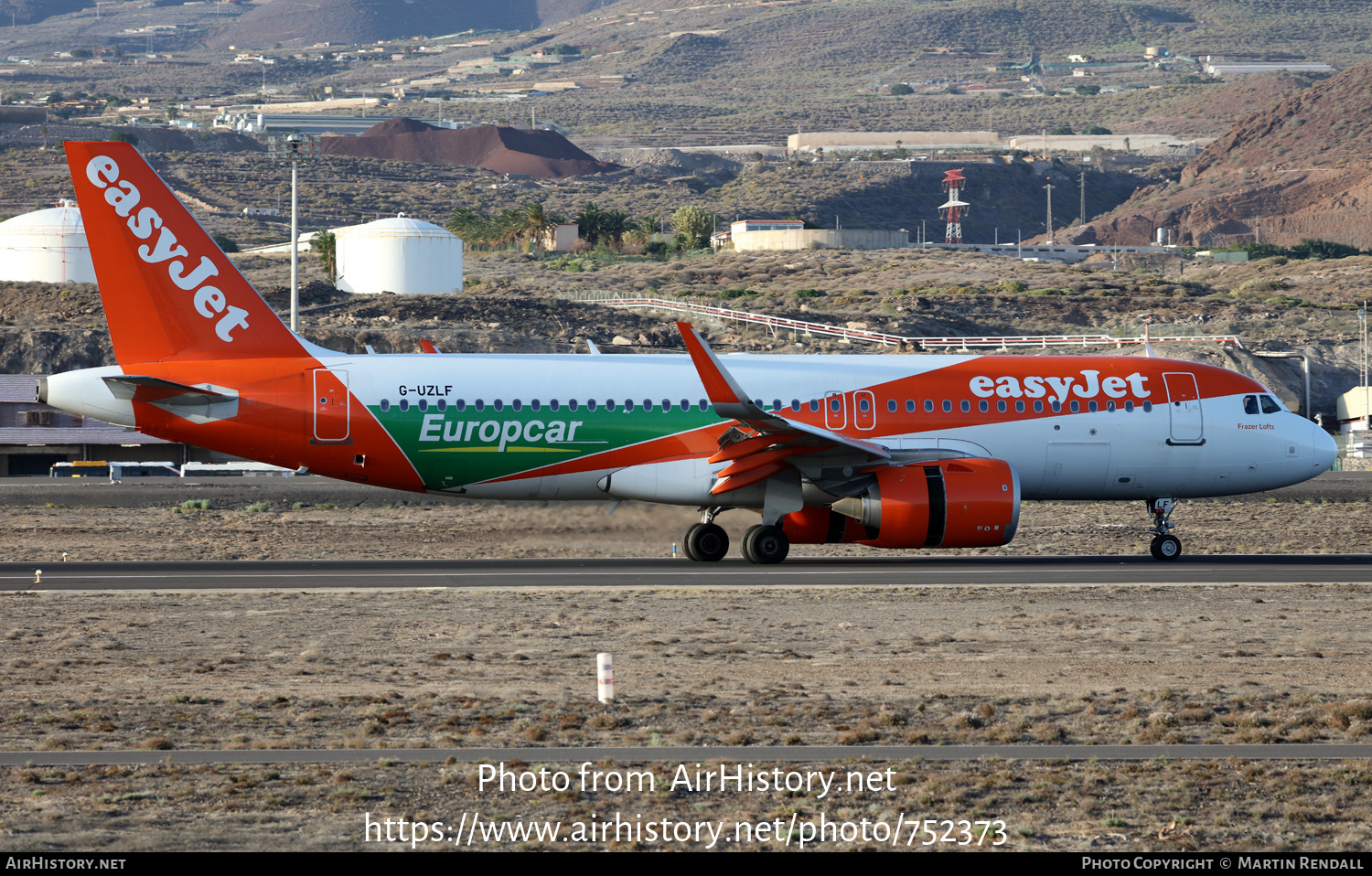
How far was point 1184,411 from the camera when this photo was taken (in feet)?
96.6

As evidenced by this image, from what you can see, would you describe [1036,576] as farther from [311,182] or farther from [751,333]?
[311,182]

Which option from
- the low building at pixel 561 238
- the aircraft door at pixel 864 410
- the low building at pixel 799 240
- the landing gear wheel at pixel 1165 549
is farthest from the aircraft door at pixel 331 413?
the low building at pixel 561 238

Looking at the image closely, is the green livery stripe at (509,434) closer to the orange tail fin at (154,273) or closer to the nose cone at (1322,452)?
the orange tail fin at (154,273)

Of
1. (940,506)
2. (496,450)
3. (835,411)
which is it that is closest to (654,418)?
(496,450)

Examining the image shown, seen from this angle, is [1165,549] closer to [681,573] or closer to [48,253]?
[681,573]

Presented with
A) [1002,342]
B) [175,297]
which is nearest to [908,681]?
[175,297]

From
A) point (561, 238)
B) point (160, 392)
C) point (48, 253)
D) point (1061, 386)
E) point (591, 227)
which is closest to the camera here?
point (160, 392)

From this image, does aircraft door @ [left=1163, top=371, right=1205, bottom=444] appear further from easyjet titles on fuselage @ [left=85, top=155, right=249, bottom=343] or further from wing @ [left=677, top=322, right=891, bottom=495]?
easyjet titles on fuselage @ [left=85, top=155, right=249, bottom=343]

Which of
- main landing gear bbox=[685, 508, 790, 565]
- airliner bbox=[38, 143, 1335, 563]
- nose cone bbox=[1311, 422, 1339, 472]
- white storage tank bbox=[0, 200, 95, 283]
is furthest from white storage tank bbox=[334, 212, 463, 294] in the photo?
nose cone bbox=[1311, 422, 1339, 472]

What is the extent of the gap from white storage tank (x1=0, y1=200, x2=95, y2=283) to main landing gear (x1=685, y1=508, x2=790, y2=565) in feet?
250

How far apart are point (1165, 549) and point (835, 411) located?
Answer: 7016 mm

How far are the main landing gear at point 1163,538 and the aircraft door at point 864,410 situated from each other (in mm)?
6057

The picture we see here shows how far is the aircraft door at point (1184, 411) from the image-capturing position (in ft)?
96.2

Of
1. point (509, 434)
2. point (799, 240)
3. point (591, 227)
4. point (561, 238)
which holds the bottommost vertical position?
point (509, 434)
